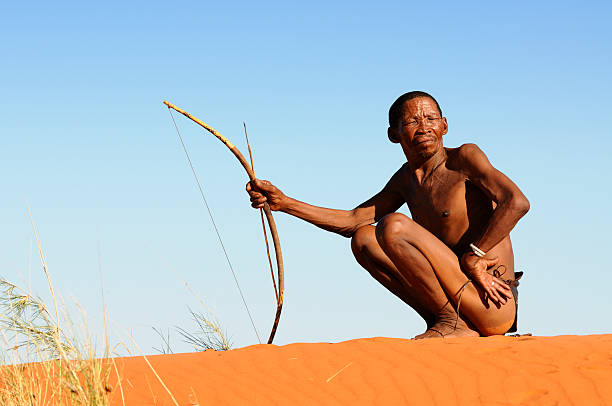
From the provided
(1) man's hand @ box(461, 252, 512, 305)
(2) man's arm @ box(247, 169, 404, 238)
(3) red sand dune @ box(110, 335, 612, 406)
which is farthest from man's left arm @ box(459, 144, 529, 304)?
(2) man's arm @ box(247, 169, 404, 238)

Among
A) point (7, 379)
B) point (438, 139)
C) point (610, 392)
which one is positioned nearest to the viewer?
point (610, 392)

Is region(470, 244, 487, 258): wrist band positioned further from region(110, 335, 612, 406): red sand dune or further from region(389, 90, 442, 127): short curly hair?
region(389, 90, 442, 127): short curly hair

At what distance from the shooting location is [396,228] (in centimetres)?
518

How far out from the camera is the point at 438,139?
5.57 metres

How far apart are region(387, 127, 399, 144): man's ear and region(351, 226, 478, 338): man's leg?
68cm

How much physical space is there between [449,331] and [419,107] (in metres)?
1.61

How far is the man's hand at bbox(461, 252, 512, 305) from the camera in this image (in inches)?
203

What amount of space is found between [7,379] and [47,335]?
35 cm

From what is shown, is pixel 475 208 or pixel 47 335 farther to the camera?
pixel 475 208

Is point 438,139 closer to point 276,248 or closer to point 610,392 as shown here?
point 276,248

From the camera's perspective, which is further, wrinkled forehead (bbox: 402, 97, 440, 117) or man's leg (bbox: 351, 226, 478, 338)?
wrinkled forehead (bbox: 402, 97, 440, 117)

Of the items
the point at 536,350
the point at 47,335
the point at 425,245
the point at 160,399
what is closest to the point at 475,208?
the point at 425,245

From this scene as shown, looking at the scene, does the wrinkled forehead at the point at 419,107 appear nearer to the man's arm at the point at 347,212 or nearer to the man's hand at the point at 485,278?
the man's arm at the point at 347,212

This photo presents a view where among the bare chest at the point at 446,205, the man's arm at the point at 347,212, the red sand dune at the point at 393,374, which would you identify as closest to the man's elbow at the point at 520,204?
the bare chest at the point at 446,205
